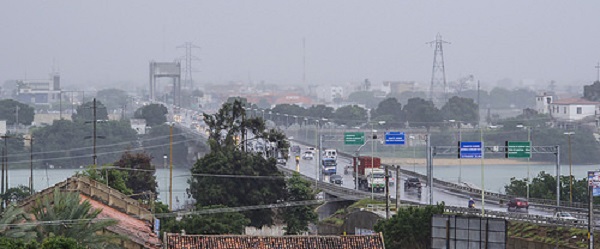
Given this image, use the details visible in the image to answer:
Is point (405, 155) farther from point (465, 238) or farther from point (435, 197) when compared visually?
point (465, 238)

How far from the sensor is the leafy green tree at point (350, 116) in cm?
17850

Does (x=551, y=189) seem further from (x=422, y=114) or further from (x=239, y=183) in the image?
(x=422, y=114)

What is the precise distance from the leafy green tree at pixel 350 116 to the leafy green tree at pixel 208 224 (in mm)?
124504

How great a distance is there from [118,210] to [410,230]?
31.2 ft

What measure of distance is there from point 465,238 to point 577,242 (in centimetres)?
1774

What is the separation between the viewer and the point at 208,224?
48.5 metres

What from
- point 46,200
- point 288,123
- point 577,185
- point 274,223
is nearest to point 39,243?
point 46,200

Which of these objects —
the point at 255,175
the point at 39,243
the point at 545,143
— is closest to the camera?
the point at 39,243

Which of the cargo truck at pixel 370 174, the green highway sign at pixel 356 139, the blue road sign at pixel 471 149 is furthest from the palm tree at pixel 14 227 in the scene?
the green highway sign at pixel 356 139

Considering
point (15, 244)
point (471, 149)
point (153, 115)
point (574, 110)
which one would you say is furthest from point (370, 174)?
point (574, 110)

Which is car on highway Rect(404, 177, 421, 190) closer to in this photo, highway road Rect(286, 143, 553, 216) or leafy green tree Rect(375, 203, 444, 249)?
highway road Rect(286, 143, 553, 216)

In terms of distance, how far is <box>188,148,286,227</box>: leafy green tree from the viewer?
6109 cm

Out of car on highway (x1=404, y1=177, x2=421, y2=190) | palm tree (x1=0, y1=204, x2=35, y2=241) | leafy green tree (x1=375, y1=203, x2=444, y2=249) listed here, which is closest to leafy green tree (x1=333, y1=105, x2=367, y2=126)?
car on highway (x1=404, y1=177, x2=421, y2=190)

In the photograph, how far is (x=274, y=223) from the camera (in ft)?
206
